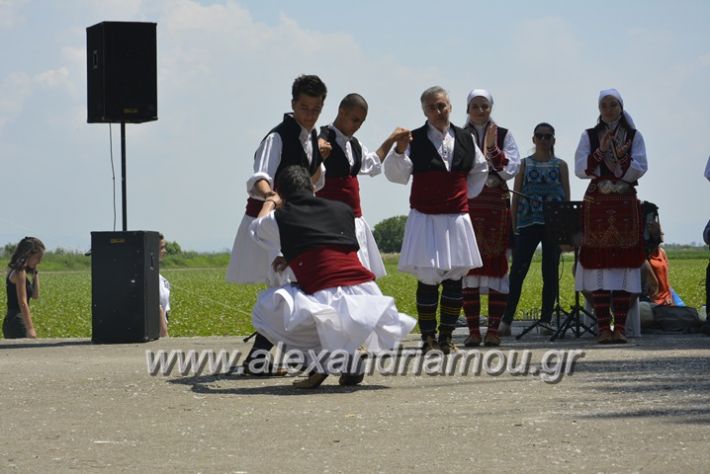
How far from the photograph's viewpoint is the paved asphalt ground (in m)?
6.54

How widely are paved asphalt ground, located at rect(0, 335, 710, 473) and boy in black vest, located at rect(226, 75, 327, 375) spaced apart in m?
0.79

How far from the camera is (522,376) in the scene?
33.3 feet

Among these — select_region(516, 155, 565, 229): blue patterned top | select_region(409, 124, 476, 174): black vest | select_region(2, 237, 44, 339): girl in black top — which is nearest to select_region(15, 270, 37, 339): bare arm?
select_region(2, 237, 44, 339): girl in black top

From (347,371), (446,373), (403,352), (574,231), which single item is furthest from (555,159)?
(347,371)

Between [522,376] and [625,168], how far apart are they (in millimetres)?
3888

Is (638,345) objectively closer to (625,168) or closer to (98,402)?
(625,168)

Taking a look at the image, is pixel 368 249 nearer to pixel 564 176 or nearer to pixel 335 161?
pixel 335 161

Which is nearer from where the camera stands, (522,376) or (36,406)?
(36,406)

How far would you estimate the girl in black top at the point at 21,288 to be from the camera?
17141 mm

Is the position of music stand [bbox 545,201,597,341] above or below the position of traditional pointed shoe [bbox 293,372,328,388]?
above

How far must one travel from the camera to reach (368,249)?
1194cm

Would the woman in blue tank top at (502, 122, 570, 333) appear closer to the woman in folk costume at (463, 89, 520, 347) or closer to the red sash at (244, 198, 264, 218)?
the woman in folk costume at (463, 89, 520, 347)

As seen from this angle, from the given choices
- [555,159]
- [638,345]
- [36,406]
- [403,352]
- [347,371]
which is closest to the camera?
[36,406]

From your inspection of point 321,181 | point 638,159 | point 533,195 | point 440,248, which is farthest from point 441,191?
point 533,195
